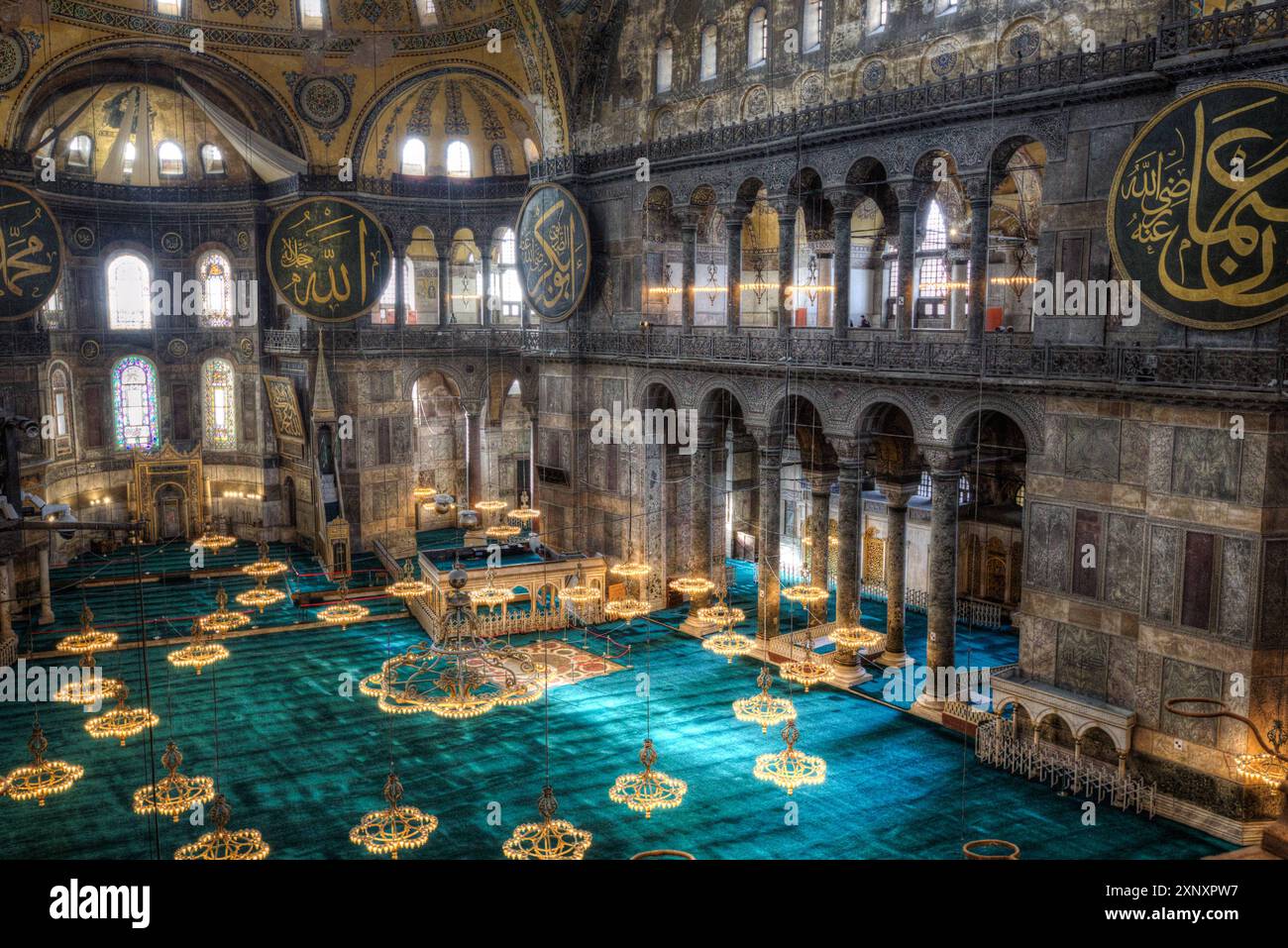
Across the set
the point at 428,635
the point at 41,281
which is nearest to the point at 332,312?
the point at 41,281

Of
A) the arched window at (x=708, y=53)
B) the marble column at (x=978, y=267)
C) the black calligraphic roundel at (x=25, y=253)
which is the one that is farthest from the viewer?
the arched window at (x=708, y=53)

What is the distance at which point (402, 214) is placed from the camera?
20.6 m

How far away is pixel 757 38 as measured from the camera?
14.8 meters

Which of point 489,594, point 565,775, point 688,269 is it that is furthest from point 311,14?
point 565,775

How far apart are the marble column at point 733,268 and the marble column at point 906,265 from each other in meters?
2.72

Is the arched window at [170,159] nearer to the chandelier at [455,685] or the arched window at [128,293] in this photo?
the arched window at [128,293]

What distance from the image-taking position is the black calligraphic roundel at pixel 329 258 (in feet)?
42.0

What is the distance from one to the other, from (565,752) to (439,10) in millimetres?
13721

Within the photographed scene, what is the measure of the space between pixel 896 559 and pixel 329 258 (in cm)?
814

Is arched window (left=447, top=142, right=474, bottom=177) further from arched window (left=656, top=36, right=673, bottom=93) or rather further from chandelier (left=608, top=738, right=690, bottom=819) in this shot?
chandelier (left=608, top=738, right=690, bottom=819)

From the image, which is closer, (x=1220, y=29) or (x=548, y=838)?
(x=548, y=838)

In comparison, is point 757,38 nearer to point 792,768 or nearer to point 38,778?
point 792,768

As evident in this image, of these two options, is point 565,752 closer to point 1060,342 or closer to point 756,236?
point 1060,342

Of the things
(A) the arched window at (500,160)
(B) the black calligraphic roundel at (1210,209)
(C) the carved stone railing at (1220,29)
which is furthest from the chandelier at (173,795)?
(A) the arched window at (500,160)
